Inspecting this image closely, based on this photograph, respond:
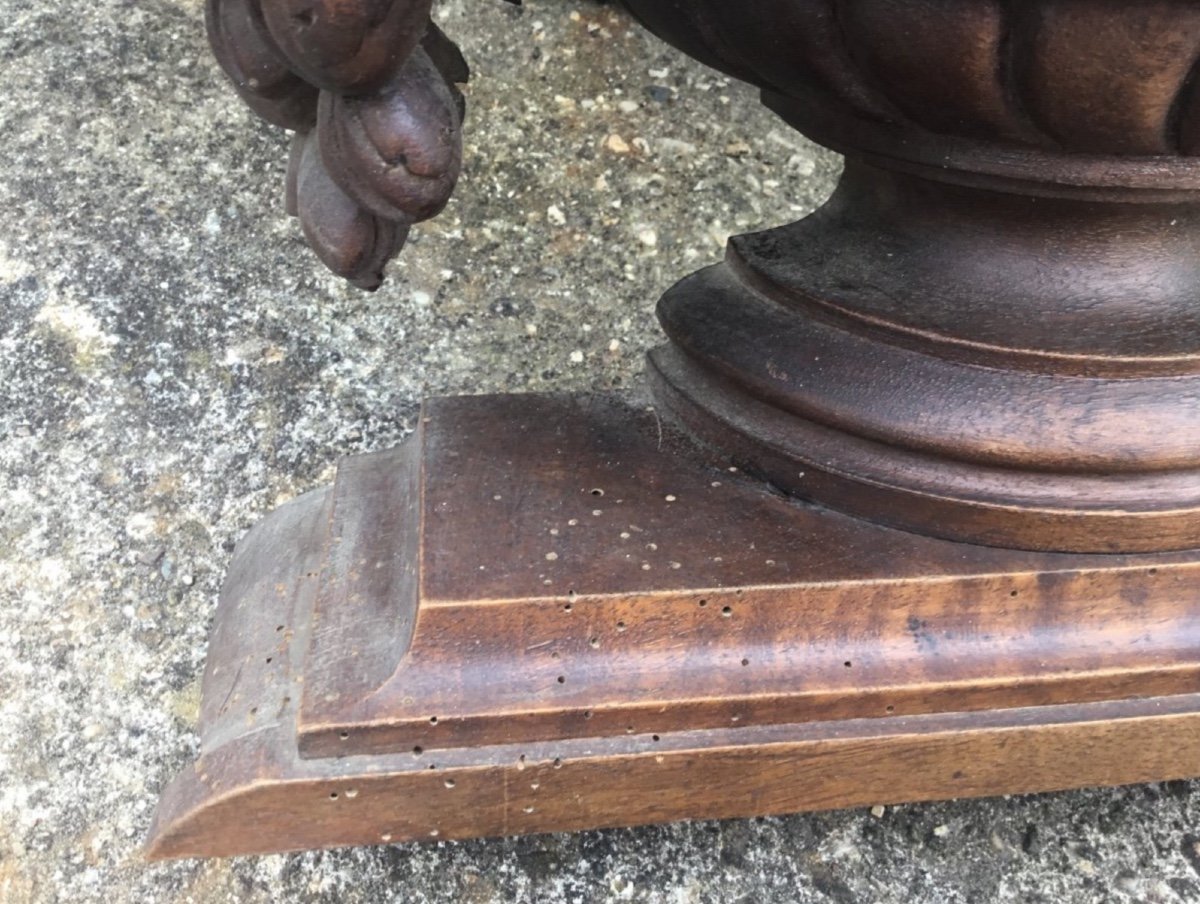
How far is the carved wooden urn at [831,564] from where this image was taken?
613 mm

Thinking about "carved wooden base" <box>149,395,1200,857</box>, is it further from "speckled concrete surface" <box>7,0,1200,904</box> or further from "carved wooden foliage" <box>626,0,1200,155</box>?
"carved wooden foliage" <box>626,0,1200,155</box>

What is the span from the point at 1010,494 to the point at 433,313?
69 centimetres

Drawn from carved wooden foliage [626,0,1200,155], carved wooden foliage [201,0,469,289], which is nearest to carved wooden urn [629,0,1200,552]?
carved wooden foliage [626,0,1200,155]

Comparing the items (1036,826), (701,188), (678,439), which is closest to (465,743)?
(678,439)

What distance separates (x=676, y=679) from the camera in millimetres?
631

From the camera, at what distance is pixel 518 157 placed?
1319mm

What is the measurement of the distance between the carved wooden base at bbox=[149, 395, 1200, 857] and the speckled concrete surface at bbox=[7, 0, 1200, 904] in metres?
0.10

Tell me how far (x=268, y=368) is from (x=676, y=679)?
2.06 ft

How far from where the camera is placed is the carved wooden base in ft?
2.04

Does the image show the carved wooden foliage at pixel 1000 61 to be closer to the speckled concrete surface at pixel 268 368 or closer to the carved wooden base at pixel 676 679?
the carved wooden base at pixel 676 679

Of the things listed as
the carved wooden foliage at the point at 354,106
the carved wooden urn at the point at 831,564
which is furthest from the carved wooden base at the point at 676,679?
the carved wooden foliage at the point at 354,106

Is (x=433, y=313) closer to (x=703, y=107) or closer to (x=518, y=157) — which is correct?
(x=518, y=157)

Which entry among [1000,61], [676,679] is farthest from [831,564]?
[1000,61]

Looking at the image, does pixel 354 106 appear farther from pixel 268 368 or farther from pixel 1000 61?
pixel 268 368
